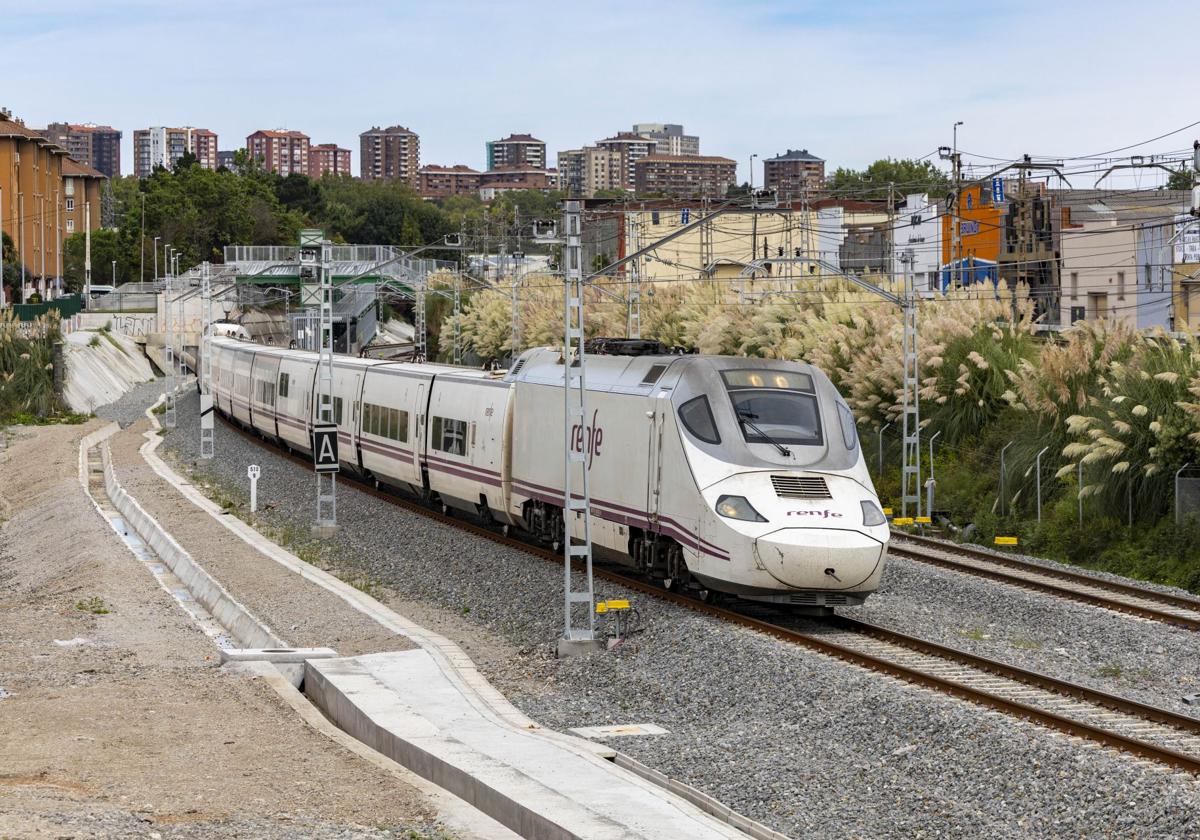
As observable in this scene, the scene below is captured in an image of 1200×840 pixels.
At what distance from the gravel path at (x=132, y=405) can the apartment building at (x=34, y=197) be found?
28.1 m

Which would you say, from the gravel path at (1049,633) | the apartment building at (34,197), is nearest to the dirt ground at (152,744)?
the gravel path at (1049,633)

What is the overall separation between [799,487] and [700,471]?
41.9 inches

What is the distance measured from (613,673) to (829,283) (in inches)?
1096

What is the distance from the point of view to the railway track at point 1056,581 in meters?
18.7

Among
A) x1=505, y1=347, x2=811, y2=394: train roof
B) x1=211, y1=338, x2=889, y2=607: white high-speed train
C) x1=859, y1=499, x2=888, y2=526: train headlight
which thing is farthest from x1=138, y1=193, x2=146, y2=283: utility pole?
x1=859, y1=499, x2=888, y2=526: train headlight

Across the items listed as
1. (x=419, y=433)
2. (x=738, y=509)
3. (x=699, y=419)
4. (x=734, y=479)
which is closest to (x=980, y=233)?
(x=419, y=433)

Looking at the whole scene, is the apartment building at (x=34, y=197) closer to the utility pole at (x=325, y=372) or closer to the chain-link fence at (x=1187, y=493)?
the utility pole at (x=325, y=372)

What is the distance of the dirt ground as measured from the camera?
32.5 ft

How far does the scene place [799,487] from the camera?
16.6 m

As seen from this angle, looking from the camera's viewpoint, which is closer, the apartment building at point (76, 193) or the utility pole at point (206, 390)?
the utility pole at point (206, 390)

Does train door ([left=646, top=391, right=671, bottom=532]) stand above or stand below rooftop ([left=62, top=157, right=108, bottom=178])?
below

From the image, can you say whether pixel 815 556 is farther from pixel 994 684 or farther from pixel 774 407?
pixel 994 684

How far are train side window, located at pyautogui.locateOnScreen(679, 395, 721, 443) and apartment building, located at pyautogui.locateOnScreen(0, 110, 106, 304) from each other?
9146 centimetres

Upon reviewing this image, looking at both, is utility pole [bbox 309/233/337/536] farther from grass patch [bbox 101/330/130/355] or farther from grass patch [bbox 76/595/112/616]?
grass patch [bbox 101/330/130/355]
